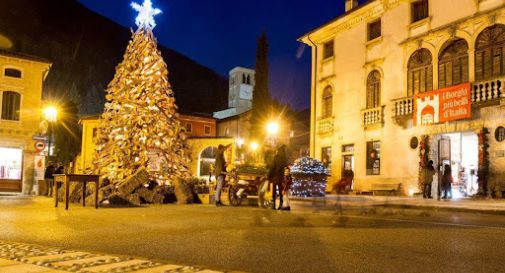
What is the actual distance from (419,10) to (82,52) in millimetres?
121844

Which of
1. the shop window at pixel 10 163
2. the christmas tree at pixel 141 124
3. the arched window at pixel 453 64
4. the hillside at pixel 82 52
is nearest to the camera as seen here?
the christmas tree at pixel 141 124

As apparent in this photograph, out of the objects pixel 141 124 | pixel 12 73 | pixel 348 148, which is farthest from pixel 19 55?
pixel 348 148

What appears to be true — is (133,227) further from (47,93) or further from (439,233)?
(47,93)


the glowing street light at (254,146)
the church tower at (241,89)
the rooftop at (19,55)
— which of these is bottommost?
the glowing street light at (254,146)

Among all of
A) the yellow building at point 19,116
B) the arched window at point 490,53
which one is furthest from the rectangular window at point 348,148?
the yellow building at point 19,116

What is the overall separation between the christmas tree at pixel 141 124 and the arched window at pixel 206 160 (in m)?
28.2

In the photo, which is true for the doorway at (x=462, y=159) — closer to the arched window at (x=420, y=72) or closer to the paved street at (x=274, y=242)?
the arched window at (x=420, y=72)

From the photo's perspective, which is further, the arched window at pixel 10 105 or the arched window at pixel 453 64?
the arched window at pixel 10 105

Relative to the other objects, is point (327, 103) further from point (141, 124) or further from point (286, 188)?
point (286, 188)

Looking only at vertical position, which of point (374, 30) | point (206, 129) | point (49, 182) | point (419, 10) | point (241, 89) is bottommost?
point (49, 182)

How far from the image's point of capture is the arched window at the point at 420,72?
72.2 feet

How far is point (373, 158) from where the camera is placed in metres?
24.7

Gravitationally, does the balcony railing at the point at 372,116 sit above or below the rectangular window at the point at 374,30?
below

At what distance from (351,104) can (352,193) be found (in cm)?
490
